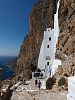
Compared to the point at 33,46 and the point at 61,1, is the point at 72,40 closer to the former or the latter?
the point at 61,1

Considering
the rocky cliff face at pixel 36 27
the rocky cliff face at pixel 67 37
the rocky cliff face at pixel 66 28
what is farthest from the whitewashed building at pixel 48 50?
the rocky cliff face at pixel 36 27

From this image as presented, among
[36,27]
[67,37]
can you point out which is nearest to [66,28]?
[67,37]

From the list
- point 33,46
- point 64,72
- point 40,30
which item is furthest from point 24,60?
point 64,72

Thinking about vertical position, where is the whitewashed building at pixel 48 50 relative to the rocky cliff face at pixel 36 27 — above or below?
below

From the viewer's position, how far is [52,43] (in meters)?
37.8

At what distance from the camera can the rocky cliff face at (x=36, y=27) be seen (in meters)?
48.3

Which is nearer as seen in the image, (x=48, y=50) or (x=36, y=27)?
(x=48, y=50)

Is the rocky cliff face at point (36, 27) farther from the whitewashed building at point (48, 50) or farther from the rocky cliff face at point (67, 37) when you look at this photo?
the rocky cliff face at point (67, 37)

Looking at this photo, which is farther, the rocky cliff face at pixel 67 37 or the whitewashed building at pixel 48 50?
the whitewashed building at pixel 48 50

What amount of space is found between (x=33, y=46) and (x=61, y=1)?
62.0 feet

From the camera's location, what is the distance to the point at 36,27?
53.1 metres

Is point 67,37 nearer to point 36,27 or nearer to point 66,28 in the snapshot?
point 66,28

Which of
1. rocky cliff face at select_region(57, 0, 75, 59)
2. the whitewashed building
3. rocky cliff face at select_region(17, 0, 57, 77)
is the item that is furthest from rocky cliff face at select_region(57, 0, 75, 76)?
rocky cliff face at select_region(17, 0, 57, 77)

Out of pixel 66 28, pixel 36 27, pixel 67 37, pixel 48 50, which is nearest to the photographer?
pixel 67 37
